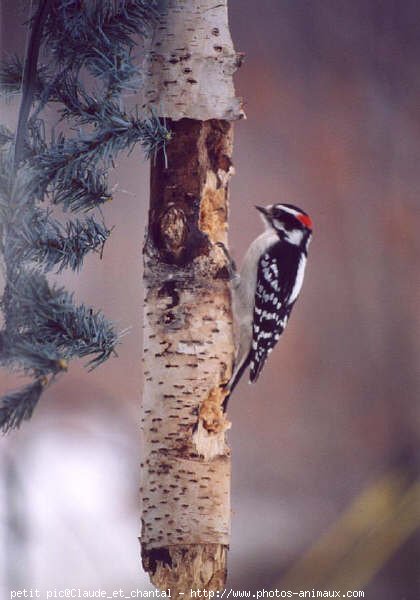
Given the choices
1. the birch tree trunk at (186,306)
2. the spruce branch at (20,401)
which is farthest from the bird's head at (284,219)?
the spruce branch at (20,401)

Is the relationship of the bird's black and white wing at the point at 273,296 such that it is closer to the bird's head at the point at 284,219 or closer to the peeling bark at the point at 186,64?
the bird's head at the point at 284,219

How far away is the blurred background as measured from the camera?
122cm

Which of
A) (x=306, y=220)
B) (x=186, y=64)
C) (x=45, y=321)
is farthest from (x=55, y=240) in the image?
(x=306, y=220)

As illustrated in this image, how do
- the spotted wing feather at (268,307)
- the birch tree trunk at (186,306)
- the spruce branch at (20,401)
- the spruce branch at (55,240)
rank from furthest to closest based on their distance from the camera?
the spotted wing feather at (268,307), the birch tree trunk at (186,306), the spruce branch at (55,240), the spruce branch at (20,401)

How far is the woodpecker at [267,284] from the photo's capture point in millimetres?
1297

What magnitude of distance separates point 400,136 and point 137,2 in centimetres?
64

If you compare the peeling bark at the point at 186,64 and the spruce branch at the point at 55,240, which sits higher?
the peeling bark at the point at 186,64

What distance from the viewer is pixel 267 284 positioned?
55.2 inches

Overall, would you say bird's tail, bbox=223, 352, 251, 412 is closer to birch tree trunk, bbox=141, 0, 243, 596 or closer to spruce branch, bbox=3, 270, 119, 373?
birch tree trunk, bbox=141, 0, 243, 596

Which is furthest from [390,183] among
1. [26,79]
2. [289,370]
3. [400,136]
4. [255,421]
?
[26,79]

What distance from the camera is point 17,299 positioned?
105cm

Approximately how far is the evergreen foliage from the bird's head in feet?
0.97

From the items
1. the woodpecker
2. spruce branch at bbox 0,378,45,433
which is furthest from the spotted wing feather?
spruce branch at bbox 0,378,45,433

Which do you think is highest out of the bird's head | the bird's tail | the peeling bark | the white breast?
the peeling bark
